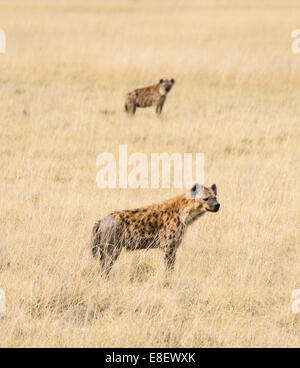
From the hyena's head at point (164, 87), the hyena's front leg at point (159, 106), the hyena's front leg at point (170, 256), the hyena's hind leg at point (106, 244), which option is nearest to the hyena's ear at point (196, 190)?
the hyena's front leg at point (170, 256)

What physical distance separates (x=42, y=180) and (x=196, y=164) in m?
2.30

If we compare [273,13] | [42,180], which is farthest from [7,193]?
[273,13]

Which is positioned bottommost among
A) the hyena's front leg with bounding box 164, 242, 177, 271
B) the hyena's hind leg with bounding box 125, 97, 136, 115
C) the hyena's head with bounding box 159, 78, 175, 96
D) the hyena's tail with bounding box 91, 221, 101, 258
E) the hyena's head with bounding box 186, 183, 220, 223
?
the hyena's front leg with bounding box 164, 242, 177, 271

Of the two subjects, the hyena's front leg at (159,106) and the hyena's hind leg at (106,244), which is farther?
the hyena's front leg at (159,106)

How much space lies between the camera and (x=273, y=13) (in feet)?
93.1

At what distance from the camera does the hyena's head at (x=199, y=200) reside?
19.8 feet

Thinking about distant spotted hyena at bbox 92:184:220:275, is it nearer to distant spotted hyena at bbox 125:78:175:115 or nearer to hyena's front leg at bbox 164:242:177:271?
hyena's front leg at bbox 164:242:177:271

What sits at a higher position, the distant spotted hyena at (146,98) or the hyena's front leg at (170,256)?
the distant spotted hyena at (146,98)

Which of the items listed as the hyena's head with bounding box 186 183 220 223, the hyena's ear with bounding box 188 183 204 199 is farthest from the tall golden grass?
the hyena's ear with bounding box 188 183 204 199

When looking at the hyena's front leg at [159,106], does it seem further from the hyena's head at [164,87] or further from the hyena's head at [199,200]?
the hyena's head at [199,200]

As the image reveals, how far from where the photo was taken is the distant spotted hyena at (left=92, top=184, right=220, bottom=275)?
5.82 m

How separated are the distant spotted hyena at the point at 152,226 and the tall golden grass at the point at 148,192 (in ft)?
0.54

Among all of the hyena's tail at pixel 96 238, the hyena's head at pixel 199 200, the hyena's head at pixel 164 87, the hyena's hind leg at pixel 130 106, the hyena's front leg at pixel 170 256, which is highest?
the hyena's head at pixel 164 87
